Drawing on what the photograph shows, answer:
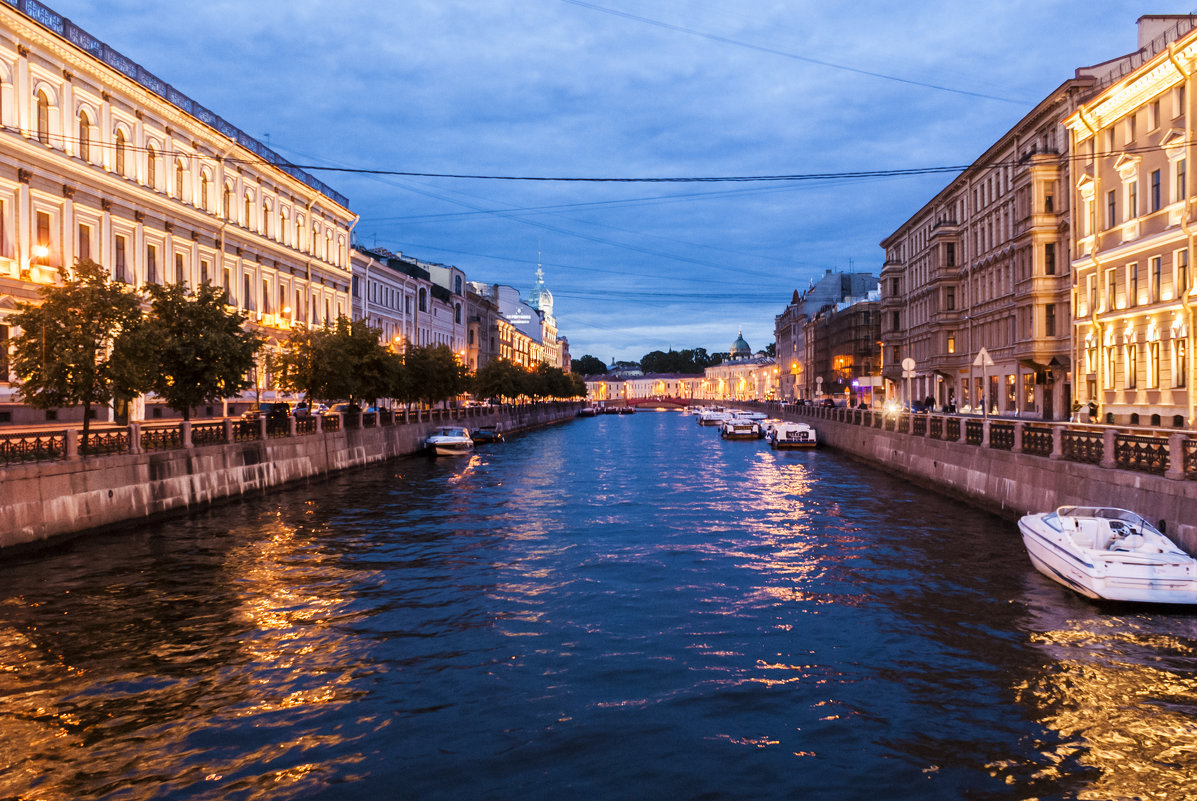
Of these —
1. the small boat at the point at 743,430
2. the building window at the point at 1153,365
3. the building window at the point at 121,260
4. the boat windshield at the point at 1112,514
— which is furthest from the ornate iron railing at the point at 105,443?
the small boat at the point at 743,430

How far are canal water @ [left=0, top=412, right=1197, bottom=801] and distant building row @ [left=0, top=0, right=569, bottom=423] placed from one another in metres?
14.2

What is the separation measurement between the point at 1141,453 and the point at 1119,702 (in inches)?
357

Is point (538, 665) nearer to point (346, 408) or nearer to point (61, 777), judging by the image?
point (61, 777)

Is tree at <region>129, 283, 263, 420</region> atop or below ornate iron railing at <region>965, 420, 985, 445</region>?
atop

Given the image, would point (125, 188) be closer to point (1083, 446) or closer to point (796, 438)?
point (1083, 446)

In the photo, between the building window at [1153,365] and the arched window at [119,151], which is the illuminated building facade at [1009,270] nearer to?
the building window at [1153,365]

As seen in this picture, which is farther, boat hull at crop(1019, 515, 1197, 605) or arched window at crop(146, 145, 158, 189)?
arched window at crop(146, 145, 158, 189)

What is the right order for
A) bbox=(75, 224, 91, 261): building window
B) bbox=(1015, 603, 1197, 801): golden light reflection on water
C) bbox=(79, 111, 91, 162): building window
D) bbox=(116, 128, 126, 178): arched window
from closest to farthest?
bbox=(1015, 603, 1197, 801): golden light reflection on water
bbox=(79, 111, 91, 162): building window
bbox=(75, 224, 91, 261): building window
bbox=(116, 128, 126, 178): arched window

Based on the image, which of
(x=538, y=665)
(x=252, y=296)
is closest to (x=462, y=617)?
(x=538, y=665)

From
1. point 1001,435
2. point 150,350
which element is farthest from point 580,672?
point 1001,435

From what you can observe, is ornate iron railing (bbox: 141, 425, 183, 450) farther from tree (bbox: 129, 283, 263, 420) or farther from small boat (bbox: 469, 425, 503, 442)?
small boat (bbox: 469, 425, 503, 442)

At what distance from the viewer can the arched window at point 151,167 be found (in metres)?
39.9

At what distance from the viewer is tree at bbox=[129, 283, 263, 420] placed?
27.9 meters

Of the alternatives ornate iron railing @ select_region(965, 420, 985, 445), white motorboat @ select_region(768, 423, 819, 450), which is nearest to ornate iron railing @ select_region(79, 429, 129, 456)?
ornate iron railing @ select_region(965, 420, 985, 445)
